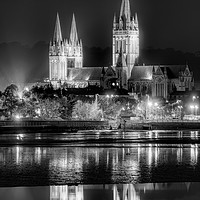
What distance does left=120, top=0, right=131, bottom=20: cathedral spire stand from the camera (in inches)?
6826

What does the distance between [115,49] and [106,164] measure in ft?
471

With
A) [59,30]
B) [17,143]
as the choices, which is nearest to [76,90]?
[59,30]

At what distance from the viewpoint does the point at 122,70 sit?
173000mm

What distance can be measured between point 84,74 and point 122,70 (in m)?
12.2

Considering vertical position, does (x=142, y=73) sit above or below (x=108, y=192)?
above

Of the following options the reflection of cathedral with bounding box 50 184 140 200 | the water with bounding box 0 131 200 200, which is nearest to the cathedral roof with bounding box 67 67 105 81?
the water with bounding box 0 131 200 200

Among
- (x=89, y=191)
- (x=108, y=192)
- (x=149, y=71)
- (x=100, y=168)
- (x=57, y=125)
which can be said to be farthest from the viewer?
(x=149, y=71)

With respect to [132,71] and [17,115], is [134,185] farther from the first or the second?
[132,71]

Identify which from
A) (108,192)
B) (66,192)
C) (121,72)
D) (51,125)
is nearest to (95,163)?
(108,192)

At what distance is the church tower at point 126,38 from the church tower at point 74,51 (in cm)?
935

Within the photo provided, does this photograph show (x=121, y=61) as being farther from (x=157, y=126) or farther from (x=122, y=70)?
(x=157, y=126)

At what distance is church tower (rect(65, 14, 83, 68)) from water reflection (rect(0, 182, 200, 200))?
481 feet

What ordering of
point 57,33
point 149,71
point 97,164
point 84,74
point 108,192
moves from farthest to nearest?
point 84,74, point 149,71, point 57,33, point 97,164, point 108,192

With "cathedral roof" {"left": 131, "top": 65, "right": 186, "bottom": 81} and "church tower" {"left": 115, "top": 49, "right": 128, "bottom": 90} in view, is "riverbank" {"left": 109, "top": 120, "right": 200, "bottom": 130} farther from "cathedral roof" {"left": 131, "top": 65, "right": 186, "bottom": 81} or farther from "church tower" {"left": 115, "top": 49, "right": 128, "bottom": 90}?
"cathedral roof" {"left": 131, "top": 65, "right": 186, "bottom": 81}
